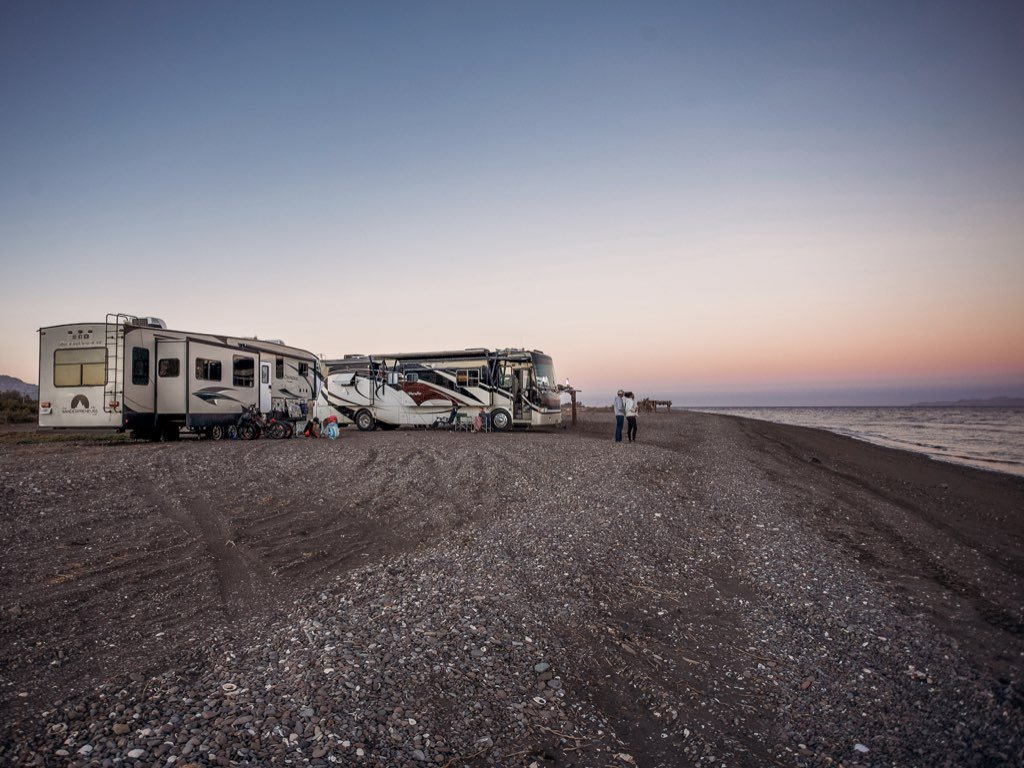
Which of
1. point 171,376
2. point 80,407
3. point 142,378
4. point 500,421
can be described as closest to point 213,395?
point 171,376

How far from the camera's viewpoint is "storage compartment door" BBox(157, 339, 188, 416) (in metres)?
19.2

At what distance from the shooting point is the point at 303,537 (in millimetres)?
9125

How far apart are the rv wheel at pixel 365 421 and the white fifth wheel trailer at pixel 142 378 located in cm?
677

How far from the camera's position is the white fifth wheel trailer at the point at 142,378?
1798 centimetres

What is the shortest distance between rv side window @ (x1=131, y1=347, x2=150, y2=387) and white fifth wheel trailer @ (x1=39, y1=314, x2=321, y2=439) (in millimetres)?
30

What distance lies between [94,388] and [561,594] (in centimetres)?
1732

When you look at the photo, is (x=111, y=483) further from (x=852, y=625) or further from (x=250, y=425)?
(x=852, y=625)

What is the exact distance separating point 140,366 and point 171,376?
0.92 m

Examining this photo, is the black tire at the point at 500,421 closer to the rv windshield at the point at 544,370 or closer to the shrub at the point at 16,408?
the rv windshield at the point at 544,370

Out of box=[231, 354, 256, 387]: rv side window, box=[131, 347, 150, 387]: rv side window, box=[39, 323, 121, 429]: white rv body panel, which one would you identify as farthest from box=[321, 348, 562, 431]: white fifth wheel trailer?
box=[39, 323, 121, 429]: white rv body panel

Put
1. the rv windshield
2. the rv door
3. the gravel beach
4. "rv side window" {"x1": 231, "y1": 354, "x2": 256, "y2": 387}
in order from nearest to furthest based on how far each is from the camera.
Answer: the gravel beach < "rv side window" {"x1": 231, "y1": 354, "x2": 256, "y2": 387} < the rv door < the rv windshield

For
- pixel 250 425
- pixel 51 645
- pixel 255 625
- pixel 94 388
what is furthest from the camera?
pixel 250 425

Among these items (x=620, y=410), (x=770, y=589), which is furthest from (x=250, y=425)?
(x=770, y=589)

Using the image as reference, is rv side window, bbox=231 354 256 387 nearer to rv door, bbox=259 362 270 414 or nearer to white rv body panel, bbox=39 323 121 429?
rv door, bbox=259 362 270 414
